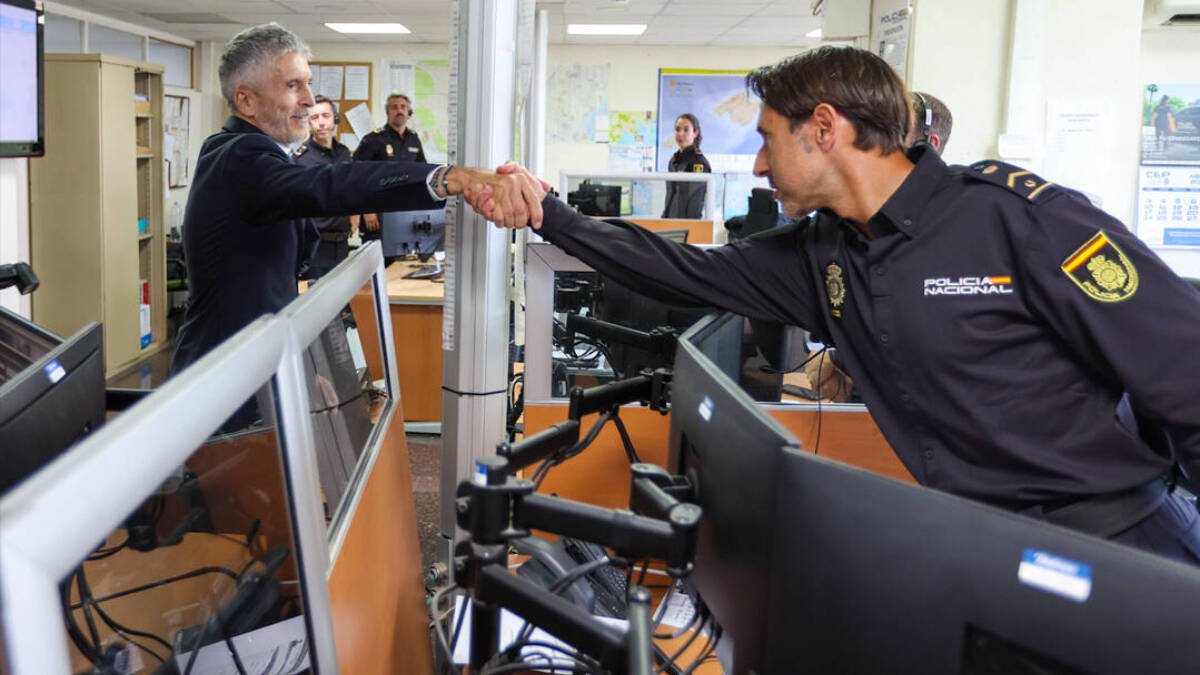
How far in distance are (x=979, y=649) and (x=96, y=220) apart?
5.70 metres

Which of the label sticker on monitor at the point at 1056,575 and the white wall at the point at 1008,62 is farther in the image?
the white wall at the point at 1008,62

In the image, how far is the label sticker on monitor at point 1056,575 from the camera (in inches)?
22.3

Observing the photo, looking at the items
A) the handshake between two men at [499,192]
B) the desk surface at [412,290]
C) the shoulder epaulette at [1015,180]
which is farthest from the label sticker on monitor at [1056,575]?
the desk surface at [412,290]

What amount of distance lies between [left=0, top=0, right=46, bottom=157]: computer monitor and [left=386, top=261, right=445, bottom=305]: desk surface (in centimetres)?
151

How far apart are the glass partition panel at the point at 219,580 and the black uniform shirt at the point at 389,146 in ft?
21.4

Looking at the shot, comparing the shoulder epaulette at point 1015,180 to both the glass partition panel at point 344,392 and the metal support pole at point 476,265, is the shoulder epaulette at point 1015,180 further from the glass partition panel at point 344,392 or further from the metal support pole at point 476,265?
the glass partition panel at point 344,392

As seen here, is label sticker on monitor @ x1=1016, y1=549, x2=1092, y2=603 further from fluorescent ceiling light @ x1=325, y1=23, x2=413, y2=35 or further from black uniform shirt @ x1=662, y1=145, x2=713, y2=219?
fluorescent ceiling light @ x1=325, y1=23, x2=413, y2=35

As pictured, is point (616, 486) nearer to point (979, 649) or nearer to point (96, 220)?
point (979, 649)

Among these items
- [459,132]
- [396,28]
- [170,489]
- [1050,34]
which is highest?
[396,28]

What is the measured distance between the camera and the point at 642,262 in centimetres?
153

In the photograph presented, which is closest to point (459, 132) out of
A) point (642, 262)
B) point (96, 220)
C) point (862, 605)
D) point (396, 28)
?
point (642, 262)

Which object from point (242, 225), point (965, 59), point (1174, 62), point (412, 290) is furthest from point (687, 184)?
point (242, 225)

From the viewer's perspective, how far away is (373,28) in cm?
873

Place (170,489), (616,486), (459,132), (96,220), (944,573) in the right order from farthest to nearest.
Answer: (96,220), (616,486), (459,132), (944,573), (170,489)
